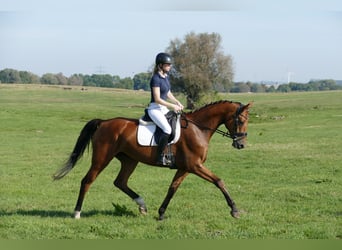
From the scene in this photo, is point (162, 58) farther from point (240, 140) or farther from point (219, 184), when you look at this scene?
point (219, 184)

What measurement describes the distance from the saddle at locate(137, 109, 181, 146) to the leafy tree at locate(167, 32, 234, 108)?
71179 millimetres

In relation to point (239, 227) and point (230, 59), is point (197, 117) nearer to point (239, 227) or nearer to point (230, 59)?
point (239, 227)

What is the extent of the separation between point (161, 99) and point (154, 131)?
80 centimetres

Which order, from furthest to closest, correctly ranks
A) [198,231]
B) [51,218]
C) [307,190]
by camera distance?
[307,190] < [51,218] < [198,231]

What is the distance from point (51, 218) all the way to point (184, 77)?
71.7 meters

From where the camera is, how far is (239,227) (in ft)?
28.6

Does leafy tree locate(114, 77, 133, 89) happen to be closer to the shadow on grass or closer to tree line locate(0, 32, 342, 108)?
tree line locate(0, 32, 342, 108)

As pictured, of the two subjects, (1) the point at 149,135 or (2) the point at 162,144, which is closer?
(2) the point at 162,144

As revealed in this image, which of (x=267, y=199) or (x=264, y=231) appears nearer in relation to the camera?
(x=264, y=231)

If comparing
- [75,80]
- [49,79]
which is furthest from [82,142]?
[75,80]

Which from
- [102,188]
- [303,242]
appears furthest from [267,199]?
[303,242]

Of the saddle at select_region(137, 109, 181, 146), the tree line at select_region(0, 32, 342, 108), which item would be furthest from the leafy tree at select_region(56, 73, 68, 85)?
the saddle at select_region(137, 109, 181, 146)

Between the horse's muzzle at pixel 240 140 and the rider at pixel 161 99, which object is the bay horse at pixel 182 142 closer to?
the horse's muzzle at pixel 240 140

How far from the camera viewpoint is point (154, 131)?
32.0 feet
